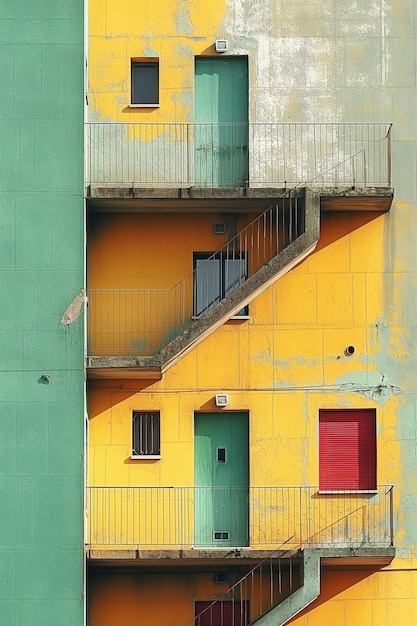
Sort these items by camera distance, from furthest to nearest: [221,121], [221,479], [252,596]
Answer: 1. [221,121]
2. [221,479]
3. [252,596]

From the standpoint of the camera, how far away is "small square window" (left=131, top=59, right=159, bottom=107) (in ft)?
104

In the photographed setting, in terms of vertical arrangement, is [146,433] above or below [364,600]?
above

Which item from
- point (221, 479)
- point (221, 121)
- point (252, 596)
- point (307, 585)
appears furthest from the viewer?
point (221, 121)

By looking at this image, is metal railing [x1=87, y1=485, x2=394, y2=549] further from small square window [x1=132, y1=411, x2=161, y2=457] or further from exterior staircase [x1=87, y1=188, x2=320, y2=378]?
exterior staircase [x1=87, y1=188, x2=320, y2=378]

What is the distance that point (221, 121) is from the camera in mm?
31500

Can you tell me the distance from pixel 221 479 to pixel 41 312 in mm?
5281

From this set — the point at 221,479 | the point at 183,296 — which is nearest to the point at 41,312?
the point at 183,296

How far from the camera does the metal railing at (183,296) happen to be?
102ft

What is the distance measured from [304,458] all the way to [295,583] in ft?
8.58

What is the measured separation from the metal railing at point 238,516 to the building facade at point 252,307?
42mm

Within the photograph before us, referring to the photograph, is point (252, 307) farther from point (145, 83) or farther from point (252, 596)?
point (252, 596)

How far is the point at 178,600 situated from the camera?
30.9 meters

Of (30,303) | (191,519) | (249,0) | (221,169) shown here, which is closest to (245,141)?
(221,169)

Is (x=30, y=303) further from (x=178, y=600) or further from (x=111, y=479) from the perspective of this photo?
(x=178, y=600)
